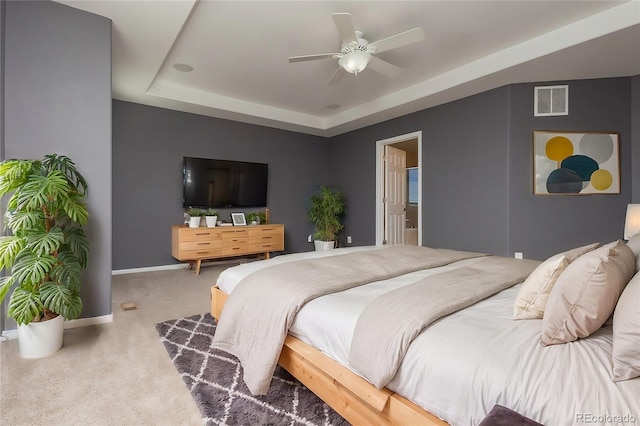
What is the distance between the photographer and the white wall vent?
370cm

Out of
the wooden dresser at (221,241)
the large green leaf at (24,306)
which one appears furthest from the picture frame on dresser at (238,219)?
the large green leaf at (24,306)

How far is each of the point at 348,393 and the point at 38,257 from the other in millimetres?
2080

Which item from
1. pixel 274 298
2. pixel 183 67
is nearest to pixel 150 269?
pixel 183 67

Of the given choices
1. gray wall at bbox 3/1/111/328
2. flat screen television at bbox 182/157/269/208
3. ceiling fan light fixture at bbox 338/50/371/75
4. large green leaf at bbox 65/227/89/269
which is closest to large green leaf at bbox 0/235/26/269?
large green leaf at bbox 65/227/89/269

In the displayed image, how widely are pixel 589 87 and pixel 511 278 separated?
324cm

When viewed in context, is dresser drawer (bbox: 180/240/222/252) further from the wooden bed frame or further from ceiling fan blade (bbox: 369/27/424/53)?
ceiling fan blade (bbox: 369/27/424/53)

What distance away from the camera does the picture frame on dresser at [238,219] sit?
17.5ft

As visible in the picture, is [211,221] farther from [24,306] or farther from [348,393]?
[348,393]

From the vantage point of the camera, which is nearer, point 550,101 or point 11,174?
point 11,174

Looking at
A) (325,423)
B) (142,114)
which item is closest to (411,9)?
(325,423)

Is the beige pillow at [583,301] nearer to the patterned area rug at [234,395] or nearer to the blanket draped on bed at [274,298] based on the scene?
the blanket draped on bed at [274,298]

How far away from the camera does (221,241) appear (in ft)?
15.9

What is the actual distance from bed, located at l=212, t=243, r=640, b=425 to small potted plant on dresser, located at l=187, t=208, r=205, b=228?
3.50 meters

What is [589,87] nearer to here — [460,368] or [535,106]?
[535,106]
